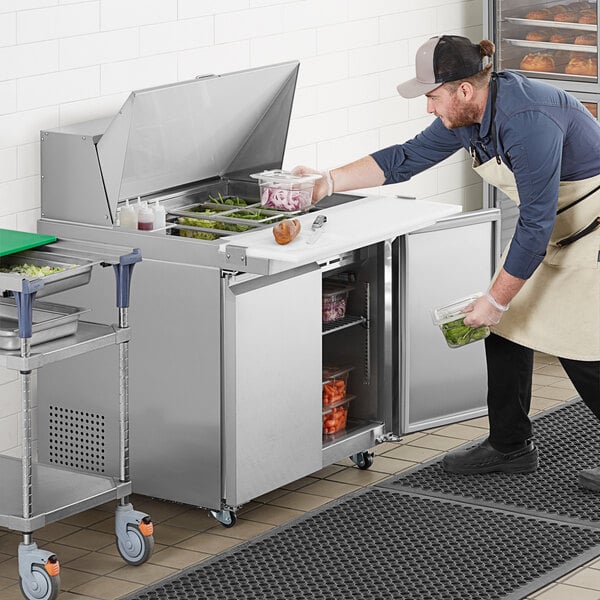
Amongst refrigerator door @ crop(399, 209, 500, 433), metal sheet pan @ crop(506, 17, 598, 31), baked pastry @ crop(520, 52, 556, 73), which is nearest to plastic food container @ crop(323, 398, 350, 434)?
refrigerator door @ crop(399, 209, 500, 433)

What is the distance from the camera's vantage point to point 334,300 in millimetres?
5449

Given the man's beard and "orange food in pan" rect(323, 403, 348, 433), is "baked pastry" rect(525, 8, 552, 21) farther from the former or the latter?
"orange food in pan" rect(323, 403, 348, 433)

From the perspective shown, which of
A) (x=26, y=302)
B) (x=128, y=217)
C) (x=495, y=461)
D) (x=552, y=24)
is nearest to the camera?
(x=26, y=302)

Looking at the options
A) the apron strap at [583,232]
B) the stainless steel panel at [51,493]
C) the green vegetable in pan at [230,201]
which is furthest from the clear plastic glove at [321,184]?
the stainless steel panel at [51,493]

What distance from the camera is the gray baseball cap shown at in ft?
15.4

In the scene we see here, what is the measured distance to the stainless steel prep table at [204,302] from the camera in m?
4.76

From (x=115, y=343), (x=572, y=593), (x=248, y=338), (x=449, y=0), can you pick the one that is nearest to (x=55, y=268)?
(x=115, y=343)

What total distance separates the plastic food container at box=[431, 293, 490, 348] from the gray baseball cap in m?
0.76

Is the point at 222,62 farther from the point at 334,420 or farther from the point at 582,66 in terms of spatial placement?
the point at 582,66

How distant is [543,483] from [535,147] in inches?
52.7

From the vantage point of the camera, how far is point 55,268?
4477 mm

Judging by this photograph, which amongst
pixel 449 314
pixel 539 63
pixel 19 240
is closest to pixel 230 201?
pixel 449 314

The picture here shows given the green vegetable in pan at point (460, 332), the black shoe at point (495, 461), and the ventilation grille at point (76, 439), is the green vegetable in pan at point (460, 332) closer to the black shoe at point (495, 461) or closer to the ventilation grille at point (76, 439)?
the black shoe at point (495, 461)

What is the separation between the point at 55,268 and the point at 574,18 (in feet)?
11.7
